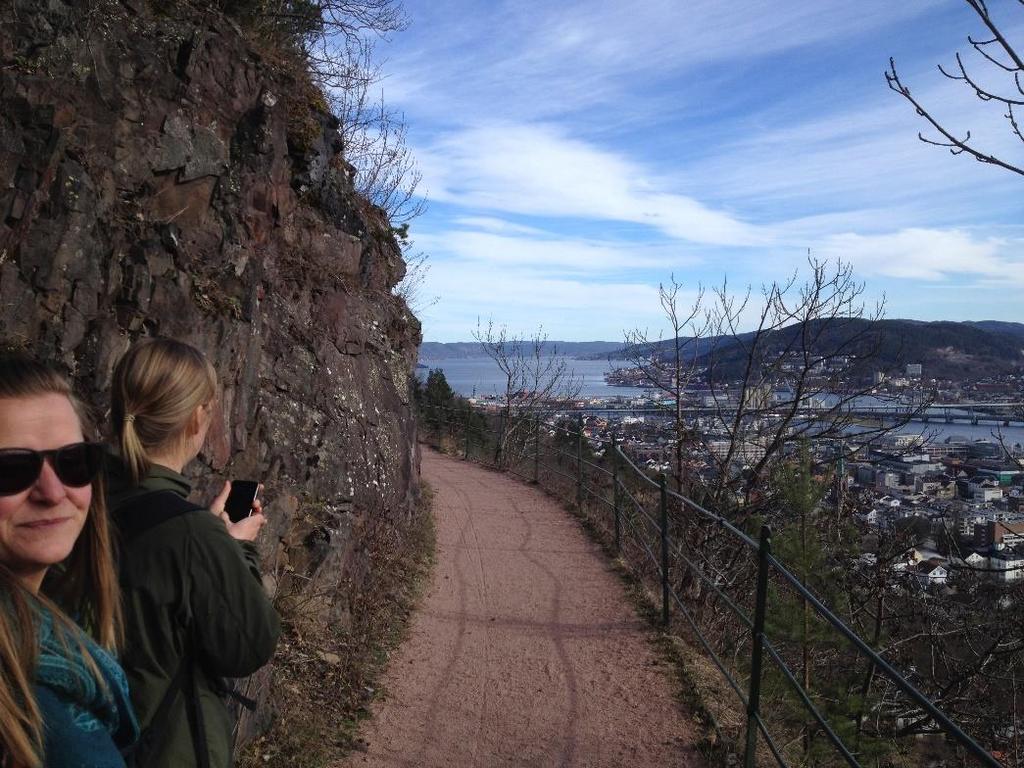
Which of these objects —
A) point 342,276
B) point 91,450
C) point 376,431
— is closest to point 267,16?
point 342,276

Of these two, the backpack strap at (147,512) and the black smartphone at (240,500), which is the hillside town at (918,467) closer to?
the black smartphone at (240,500)

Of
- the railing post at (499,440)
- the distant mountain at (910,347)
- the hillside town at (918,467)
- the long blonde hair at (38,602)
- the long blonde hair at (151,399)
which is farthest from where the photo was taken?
the railing post at (499,440)

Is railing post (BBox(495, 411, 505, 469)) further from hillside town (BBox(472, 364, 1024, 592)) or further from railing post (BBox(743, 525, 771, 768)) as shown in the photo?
railing post (BBox(743, 525, 771, 768))

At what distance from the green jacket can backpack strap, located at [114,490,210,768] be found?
12mm

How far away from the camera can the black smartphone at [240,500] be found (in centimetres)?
246

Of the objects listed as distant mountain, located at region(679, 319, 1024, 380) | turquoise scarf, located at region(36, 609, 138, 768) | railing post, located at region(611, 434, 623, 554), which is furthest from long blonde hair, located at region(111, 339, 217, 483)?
distant mountain, located at region(679, 319, 1024, 380)

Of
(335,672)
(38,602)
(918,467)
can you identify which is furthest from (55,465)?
(918,467)

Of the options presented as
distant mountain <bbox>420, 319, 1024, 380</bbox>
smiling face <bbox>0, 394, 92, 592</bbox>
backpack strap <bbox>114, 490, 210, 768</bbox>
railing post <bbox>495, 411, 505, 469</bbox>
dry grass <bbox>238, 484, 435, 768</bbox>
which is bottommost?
dry grass <bbox>238, 484, 435, 768</bbox>

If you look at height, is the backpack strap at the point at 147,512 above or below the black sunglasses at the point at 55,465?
below

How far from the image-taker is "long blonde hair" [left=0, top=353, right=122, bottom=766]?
112cm

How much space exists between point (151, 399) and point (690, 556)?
28.1 feet

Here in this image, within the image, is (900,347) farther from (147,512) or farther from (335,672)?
(147,512)

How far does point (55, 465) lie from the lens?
57.4 inches

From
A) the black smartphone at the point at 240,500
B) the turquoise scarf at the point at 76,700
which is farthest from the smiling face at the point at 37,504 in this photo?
the black smartphone at the point at 240,500
